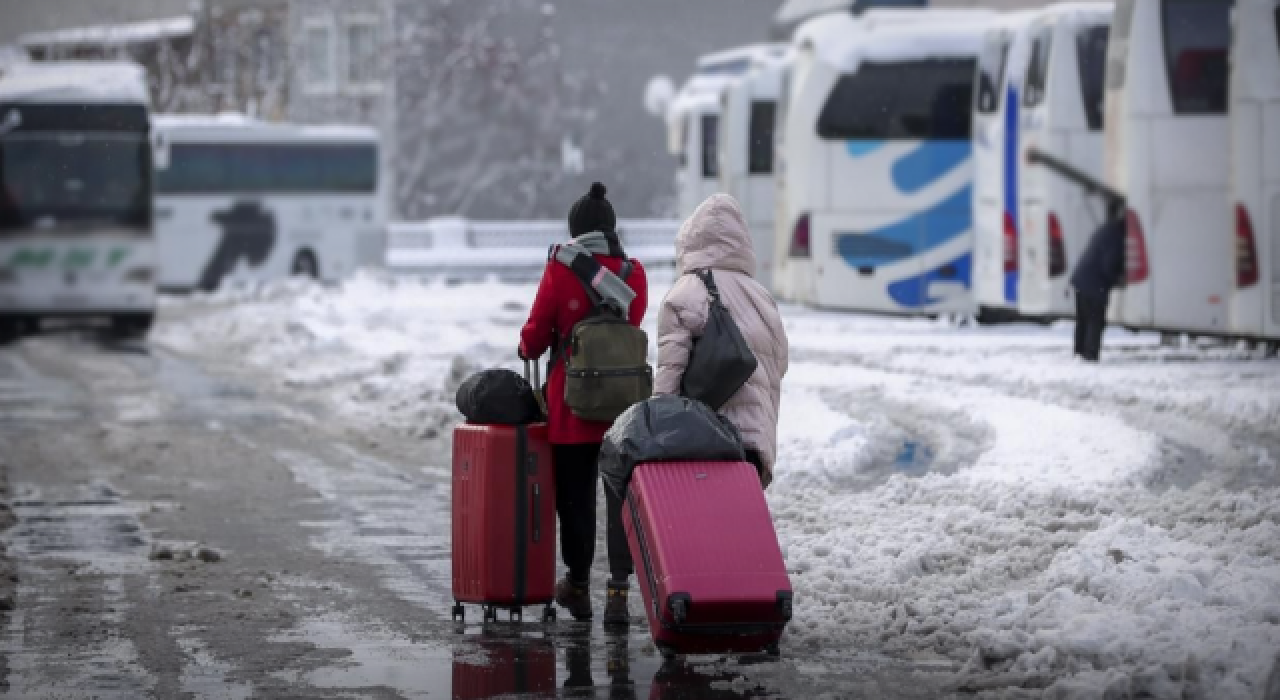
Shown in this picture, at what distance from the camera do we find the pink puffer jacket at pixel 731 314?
28.2 ft

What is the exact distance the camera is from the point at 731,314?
8.66 meters

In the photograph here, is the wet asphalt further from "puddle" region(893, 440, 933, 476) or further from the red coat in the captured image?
the red coat

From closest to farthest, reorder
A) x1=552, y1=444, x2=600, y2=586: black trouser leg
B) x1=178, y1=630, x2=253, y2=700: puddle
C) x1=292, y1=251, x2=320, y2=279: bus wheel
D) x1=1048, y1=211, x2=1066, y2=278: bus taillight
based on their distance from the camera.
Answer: x1=178, y1=630, x2=253, y2=700: puddle, x1=552, y1=444, x2=600, y2=586: black trouser leg, x1=1048, y1=211, x2=1066, y2=278: bus taillight, x1=292, y1=251, x2=320, y2=279: bus wheel

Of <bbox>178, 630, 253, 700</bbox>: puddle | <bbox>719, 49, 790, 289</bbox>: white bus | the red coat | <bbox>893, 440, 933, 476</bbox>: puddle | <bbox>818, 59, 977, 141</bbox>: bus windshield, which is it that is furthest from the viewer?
<bbox>719, 49, 790, 289</bbox>: white bus

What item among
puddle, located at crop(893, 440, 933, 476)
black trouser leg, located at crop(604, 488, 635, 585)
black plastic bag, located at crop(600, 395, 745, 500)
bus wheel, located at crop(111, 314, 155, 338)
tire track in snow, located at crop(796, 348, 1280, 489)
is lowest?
bus wheel, located at crop(111, 314, 155, 338)

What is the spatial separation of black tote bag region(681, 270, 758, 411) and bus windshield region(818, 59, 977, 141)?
64.3 ft

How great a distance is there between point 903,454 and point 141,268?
19.8 meters

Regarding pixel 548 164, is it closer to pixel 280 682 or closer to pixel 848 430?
pixel 848 430

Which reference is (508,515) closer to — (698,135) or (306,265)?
(698,135)

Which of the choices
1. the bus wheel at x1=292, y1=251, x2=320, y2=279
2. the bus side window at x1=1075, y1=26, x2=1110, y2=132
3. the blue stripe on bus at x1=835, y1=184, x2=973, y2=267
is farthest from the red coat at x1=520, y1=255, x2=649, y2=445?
the bus wheel at x1=292, y1=251, x2=320, y2=279

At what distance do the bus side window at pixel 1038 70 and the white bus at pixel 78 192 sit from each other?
12936mm

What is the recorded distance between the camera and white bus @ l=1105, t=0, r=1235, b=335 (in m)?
21.0

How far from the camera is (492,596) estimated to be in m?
8.98

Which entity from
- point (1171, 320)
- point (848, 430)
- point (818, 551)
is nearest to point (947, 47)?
point (1171, 320)
